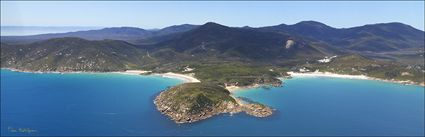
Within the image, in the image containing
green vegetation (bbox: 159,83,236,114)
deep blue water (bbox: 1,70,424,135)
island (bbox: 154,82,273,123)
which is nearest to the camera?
deep blue water (bbox: 1,70,424,135)

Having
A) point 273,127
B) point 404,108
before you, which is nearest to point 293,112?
point 273,127

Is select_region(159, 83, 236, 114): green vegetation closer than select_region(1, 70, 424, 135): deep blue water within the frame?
→ No

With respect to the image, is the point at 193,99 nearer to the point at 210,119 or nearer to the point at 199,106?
the point at 199,106

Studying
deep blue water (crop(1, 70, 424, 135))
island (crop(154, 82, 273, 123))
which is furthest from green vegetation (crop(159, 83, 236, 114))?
deep blue water (crop(1, 70, 424, 135))

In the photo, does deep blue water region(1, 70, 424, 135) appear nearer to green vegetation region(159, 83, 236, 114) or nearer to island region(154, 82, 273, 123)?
island region(154, 82, 273, 123)

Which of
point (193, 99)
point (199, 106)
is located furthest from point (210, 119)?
point (193, 99)

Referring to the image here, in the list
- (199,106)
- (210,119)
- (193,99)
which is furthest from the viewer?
(193,99)

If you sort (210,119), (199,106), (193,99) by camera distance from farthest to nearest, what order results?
1. (193,99)
2. (199,106)
3. (210,119)

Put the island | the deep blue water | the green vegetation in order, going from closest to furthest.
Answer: the deep blue water, the island, the green vegetation

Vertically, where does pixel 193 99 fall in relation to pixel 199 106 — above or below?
above
